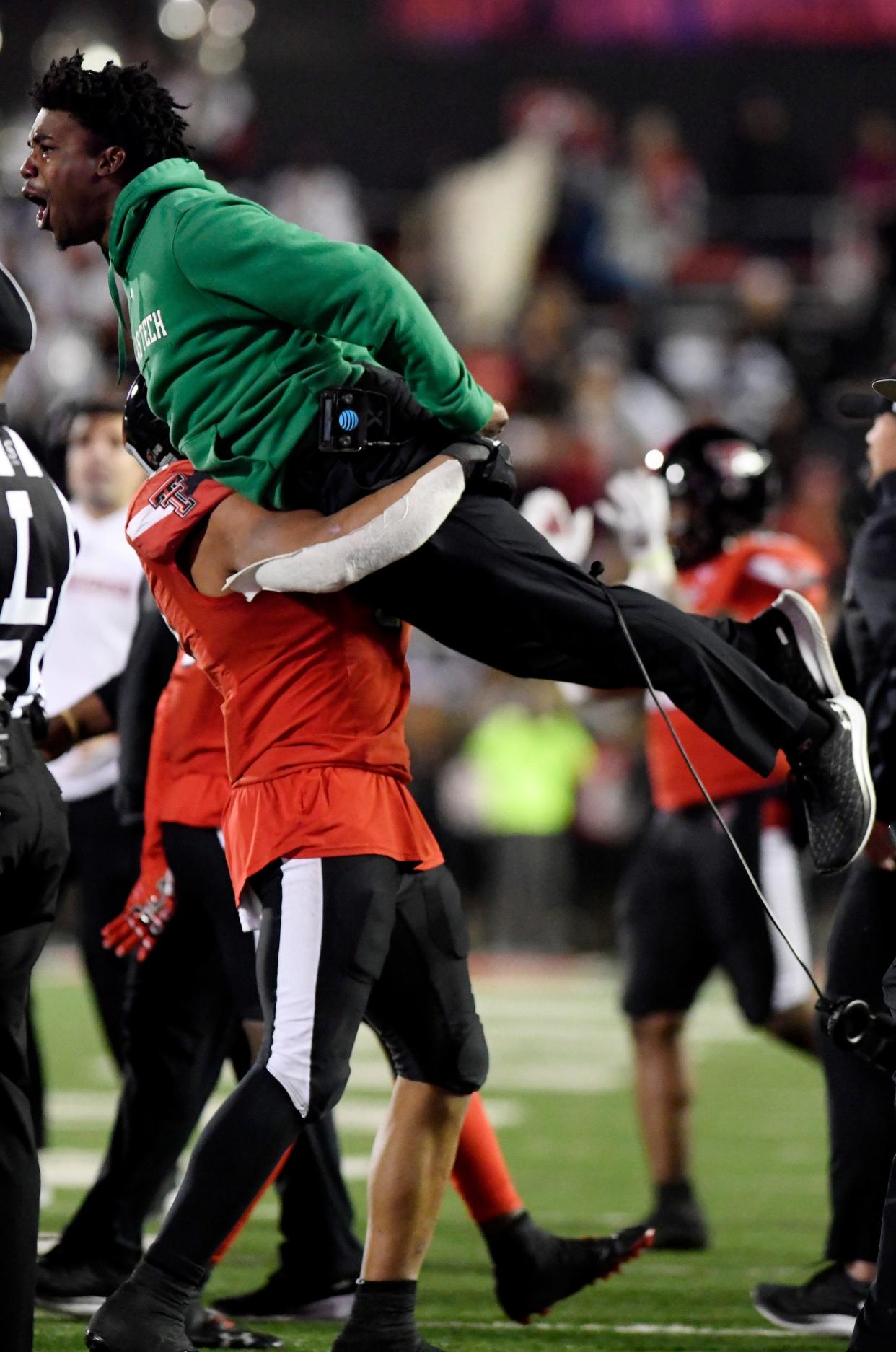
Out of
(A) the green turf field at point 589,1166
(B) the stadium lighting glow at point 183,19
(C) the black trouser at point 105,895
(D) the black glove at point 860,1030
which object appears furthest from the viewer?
(B) the stadium lighting glow at point 183,19

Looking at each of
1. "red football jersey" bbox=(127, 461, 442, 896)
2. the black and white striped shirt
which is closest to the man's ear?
the black and white striped shirt

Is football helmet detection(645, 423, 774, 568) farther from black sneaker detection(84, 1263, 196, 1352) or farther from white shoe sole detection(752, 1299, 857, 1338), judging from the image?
black sneaker detection(84, 1263, 196, 1352)

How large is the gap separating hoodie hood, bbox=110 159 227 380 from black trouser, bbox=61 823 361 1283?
147cm

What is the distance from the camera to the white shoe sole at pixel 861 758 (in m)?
3.99

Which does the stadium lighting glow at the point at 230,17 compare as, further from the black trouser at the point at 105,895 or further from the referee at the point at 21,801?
the referee at the point at 21,801

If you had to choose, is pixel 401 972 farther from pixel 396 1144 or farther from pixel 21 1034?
pixel 21 1034

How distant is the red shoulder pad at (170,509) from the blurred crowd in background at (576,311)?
10571mm

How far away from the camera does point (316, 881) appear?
12.1ft

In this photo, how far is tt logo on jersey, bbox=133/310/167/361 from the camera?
12.3 ft

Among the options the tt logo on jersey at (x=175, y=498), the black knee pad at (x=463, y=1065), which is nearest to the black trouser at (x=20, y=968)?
the tt logo on jersey at (x=175, y=498)

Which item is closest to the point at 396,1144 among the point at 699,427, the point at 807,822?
the point at 807,822

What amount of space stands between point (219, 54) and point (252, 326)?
15.2m

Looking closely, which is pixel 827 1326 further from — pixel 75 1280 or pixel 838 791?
pixel 75 1280

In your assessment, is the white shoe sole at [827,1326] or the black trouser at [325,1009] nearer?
the black trouser at [325,1009]
